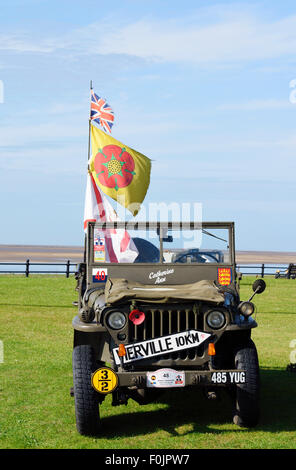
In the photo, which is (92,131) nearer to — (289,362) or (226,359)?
(289,362)

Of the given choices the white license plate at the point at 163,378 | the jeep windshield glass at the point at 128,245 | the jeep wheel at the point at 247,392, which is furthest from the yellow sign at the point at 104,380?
the jeep windshield glass at the point at 128,245

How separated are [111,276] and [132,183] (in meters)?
7.77

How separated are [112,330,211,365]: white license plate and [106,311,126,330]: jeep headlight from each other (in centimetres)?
22

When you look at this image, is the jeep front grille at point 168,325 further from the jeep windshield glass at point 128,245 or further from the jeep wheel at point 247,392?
the jeep windshield glass at point 128,245

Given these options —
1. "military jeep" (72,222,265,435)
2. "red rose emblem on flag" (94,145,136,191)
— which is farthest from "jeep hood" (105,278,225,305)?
"red rose emblem on flag" (94,145,136,191)

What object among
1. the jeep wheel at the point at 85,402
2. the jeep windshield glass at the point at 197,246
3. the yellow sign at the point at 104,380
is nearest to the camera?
the yellow sign at the point at 104,380

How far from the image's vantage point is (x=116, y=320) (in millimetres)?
6691

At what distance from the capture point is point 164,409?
309 inches

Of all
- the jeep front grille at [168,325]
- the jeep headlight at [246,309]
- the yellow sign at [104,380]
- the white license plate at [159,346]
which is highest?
the jeep headlight at [246,309]

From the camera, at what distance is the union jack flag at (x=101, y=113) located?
1662 centimetres

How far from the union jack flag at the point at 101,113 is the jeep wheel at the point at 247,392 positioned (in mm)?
10638

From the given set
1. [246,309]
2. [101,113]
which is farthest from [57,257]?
[246,309]

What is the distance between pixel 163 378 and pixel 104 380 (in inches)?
22.7
